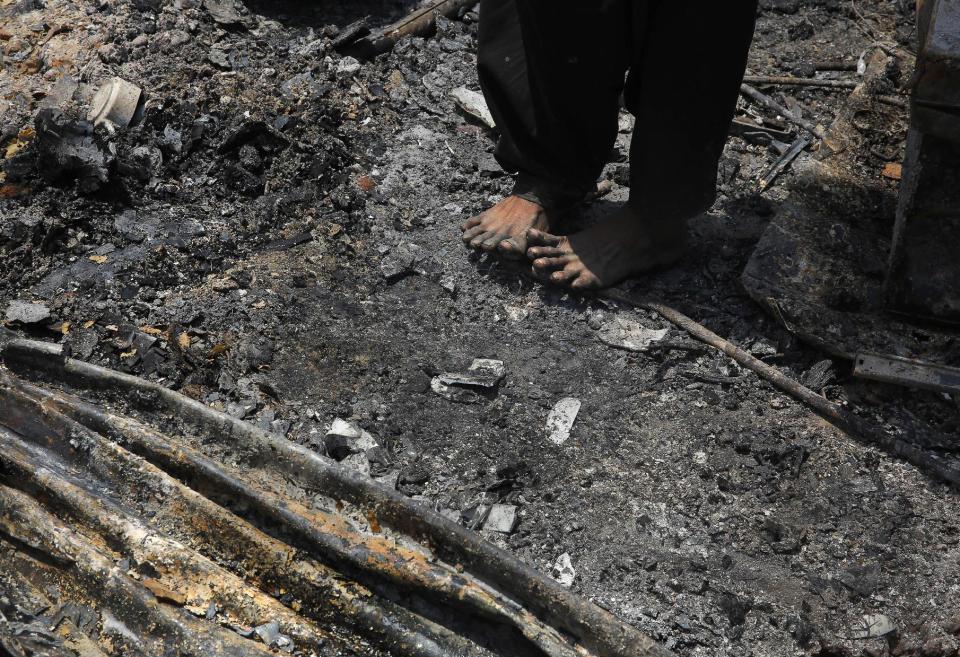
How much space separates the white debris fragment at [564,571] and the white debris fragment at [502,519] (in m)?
0.16

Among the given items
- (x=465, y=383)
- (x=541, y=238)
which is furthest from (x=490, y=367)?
(x=541, y=238)

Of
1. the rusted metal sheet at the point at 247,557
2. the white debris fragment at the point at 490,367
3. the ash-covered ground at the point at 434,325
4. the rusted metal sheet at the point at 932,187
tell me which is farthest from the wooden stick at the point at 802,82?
the rusted metal sheet at the point at 247,557

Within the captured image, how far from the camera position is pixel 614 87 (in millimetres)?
2875

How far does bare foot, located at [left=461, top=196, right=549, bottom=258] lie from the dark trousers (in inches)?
2.4

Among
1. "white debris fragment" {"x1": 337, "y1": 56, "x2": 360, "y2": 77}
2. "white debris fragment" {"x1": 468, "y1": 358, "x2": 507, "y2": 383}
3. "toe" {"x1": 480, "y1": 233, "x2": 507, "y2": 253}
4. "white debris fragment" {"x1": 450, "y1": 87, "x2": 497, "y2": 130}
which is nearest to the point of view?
"white debris fragment" {"x1": 468, "y1": 358, "x2": 507, "y2": 383}

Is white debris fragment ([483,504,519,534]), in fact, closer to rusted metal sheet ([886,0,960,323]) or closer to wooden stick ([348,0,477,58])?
rusted metal sheet ([886,0,960,323])

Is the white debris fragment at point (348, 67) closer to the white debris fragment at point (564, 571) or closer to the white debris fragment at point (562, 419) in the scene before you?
the white debris fragment at point (562, 419)

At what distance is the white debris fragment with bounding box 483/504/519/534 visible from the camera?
245 centimetres

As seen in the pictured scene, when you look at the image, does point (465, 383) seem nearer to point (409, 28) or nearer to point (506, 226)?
point (506, 226)

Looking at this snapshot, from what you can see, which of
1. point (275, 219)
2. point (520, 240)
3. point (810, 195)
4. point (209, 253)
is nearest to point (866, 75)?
point (810, 195)

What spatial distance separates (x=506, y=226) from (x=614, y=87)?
63cm

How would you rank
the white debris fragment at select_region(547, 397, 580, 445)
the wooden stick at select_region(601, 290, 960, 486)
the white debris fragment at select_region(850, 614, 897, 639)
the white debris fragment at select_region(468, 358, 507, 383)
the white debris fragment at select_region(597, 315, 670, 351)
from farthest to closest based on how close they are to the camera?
the white debris fragment at select_region(597, 315, 670, 351) → the white debris fragment at select_region(468, 358, 507, 383) → the white debris fragment at select_region(547, 397, 580, 445) → the wooden stick at select_region(601, 290, 960, 486) → the white debris fragment at select_region(850, 614, 897, 639)

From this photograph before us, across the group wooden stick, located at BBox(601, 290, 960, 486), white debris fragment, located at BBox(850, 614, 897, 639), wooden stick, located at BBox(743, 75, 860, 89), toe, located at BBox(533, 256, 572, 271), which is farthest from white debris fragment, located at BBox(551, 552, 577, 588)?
wooden stick, located at BBox(743, 75, 860, 89)

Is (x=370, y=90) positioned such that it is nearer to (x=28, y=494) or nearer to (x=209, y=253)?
(x=209, y=253)
